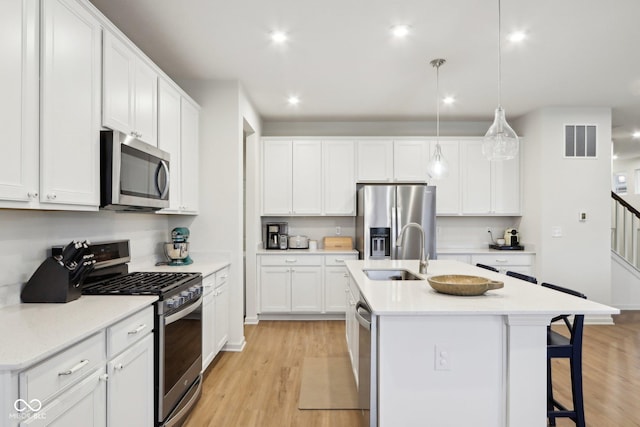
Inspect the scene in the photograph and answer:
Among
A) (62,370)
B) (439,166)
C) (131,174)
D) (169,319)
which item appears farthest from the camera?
(439,166)

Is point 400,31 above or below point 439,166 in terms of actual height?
above

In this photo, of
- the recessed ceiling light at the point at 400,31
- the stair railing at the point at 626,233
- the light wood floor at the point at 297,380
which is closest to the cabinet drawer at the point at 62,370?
the light wood floor at the point at 297,380

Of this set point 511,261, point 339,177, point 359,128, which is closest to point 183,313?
point 339,177

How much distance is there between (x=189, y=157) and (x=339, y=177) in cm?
215

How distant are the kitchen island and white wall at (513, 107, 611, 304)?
10.5ft

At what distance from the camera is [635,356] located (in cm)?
346

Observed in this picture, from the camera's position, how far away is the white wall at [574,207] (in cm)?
449

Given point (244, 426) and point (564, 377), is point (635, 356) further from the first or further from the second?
point (244, 426)

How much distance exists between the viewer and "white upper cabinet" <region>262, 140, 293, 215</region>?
486cm

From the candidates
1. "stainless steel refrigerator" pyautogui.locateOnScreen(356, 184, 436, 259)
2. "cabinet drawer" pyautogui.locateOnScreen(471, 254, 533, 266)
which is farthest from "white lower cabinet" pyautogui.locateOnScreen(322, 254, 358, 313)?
"cabinet drawer" pyautogui.locateOnScreen(471, 254, 533, 266)

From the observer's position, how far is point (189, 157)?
3316mm

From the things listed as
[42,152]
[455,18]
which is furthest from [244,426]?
[455,18]

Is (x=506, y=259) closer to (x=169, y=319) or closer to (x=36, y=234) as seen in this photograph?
(x=169, y=319)

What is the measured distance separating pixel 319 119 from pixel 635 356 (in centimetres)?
446
